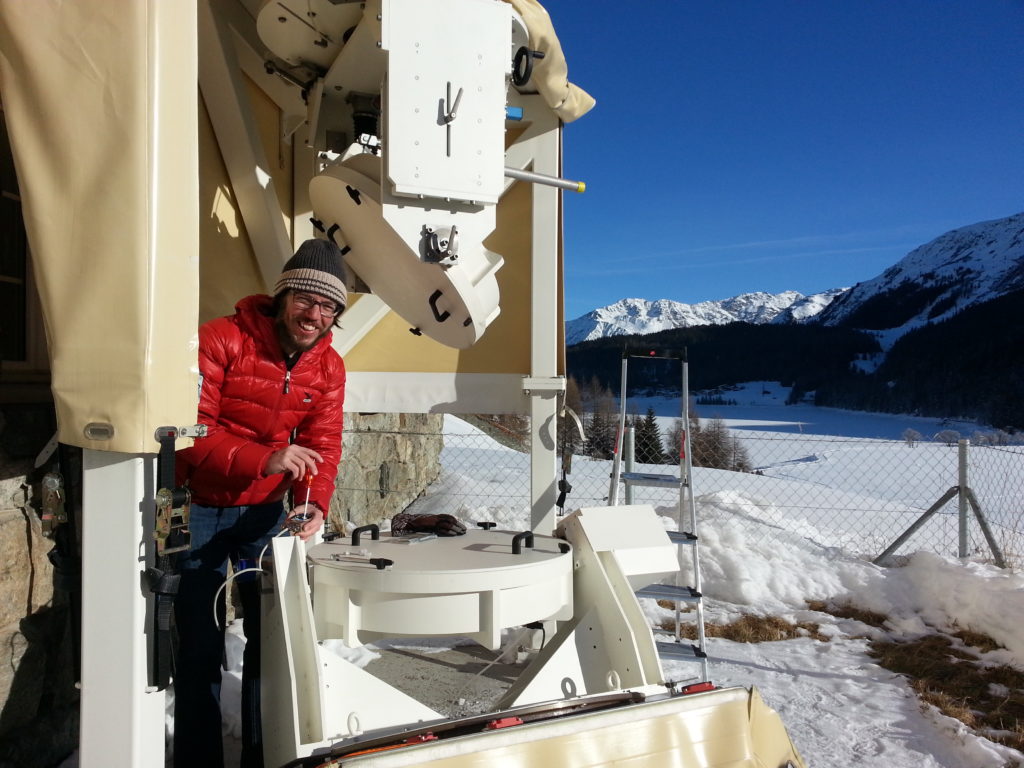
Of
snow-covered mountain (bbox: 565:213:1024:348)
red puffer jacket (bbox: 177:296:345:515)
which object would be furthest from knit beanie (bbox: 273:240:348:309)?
snow-covered mountain (bbox: 565:213:1024:348)

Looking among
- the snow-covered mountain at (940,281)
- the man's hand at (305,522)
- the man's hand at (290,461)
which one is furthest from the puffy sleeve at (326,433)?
the snow-covered mountain at (940,281)

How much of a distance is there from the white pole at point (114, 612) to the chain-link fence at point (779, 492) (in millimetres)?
2317

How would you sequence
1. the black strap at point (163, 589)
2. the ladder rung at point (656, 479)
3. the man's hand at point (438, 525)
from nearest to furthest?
1. the black strap at point (163, 589)
2. the man's hand at point (438, 525)
3. the ladder rung at point (656, 479)

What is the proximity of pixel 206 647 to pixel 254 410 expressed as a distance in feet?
2.66

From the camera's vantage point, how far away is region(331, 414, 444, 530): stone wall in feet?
20.3

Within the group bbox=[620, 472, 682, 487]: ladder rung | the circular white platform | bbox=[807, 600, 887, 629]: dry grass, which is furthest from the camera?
bbox=[807, 600, 887, 629]: dry grass

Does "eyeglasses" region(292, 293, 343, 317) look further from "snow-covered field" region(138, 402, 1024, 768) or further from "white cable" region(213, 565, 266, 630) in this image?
"snow-covered field" region(138, 402, 1024, 768)

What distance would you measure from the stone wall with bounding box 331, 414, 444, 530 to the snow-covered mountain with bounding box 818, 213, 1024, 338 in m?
76.3

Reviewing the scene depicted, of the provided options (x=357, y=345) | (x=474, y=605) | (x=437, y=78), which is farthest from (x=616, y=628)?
(x=357, y=345)

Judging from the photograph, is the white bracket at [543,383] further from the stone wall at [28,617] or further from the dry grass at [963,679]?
the dry grass at [963,679]

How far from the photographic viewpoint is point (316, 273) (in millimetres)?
2355

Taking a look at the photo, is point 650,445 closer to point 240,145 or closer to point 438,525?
point 240,145

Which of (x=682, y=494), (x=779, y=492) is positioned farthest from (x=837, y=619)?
(x=779, y=492)

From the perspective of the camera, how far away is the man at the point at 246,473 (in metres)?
2.25
